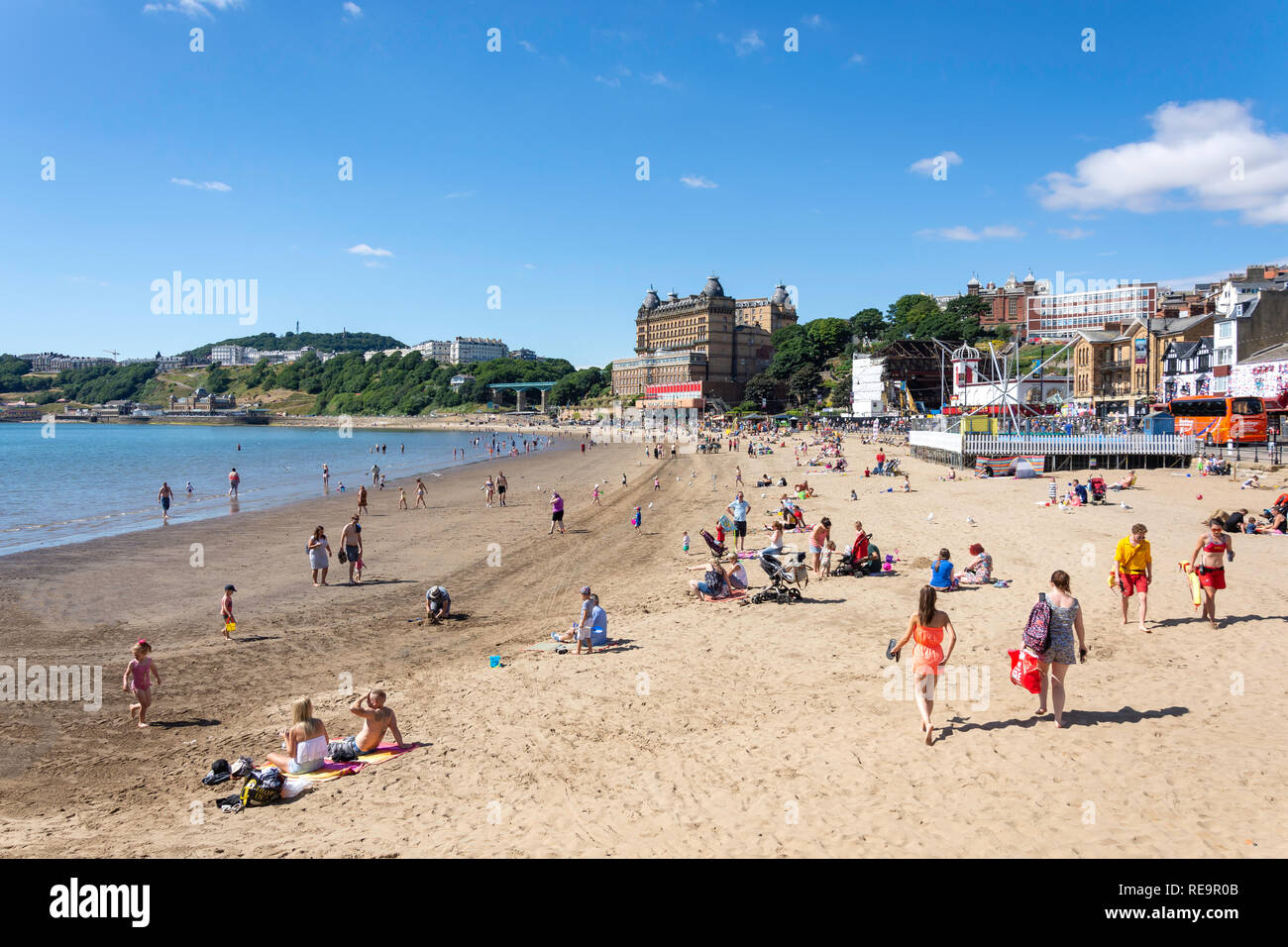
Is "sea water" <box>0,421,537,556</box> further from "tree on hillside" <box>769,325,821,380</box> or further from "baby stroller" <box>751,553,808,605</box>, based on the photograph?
"tree on hillside" <box>769,325,821,380</box>

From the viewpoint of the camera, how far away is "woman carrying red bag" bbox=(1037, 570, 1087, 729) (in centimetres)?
691

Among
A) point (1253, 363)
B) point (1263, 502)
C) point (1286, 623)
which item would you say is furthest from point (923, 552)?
point (1253, 363)

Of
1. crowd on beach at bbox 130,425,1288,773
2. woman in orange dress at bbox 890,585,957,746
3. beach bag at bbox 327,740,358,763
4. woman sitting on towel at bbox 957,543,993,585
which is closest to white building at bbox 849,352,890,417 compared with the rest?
crowd on beach at bbox 130,425,1288,773

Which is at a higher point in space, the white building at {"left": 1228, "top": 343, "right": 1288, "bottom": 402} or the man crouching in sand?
the white building at {"left": 1228, "top": 343, "right": 1288, "bottom": 402}

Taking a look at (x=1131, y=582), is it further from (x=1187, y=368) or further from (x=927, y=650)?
(x=1187, y=368)

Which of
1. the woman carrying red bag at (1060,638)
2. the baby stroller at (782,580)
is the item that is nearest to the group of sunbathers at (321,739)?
the woman carrying red bag at (1060,638)

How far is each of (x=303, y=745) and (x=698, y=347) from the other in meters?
147

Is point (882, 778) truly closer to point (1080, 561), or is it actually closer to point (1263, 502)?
point (1080, 561)

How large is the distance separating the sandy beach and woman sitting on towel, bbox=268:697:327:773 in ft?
1.71

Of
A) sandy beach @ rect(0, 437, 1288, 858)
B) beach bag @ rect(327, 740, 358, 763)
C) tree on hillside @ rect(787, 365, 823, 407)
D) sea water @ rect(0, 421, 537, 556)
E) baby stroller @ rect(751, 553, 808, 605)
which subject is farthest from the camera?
tree on hillside @ rect(787, 365, 823, 407)

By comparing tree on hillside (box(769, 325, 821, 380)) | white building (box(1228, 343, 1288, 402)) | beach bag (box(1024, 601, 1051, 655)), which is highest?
tree on hillside (box(769, 325, 821, 380))

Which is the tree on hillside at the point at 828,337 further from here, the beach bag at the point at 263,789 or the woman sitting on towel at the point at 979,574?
the beach bag at the point at 263,789
